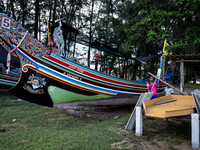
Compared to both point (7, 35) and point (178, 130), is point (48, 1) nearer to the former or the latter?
point (7, 35)

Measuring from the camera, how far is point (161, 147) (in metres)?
2.57

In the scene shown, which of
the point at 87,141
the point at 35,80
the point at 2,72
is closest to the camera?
the point at 87,141

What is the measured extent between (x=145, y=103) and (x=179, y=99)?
1.04m

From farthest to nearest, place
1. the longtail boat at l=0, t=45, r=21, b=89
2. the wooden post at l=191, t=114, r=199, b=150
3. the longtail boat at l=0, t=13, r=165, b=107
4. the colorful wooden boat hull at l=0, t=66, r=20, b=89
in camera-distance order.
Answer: the colorful wooden boat hull at l=0, t=66, r=20, b=89, the longtail boat at l=0, t=45, r=21, b=89, the longtail boat at l=0, t=13, r=165, b=107, the wooden post at l=191, t=114, r=199, b=150

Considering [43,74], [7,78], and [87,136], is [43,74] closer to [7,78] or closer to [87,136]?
[87,136]

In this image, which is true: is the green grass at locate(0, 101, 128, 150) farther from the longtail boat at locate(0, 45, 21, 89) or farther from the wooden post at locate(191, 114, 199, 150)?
the longtail boat at locate(0, 45, 21, 89)

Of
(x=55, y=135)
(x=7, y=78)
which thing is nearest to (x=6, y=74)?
(x=7, y=78)

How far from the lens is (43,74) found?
4320 mm

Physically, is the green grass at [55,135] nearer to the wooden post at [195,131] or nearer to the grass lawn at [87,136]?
the grass lawn at [87,136]

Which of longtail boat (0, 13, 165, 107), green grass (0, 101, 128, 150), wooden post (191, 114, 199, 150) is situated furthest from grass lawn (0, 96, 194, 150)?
longtail boat (0, 13, 165, 107)

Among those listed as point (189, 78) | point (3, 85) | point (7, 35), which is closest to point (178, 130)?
point (7, 35)

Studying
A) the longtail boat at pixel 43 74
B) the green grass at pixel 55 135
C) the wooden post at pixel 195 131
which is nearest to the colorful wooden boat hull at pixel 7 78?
the longtail boat at pixel 43 74

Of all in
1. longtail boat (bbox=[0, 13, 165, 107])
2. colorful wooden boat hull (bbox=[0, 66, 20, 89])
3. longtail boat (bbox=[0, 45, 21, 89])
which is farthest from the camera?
colorful wooden boat hull (bbox=[0, 66, 20, 89])

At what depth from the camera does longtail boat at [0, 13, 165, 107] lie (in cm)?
412
